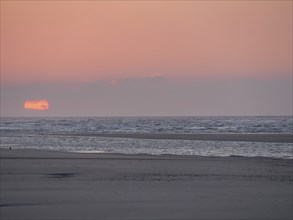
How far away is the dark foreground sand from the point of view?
10375mm

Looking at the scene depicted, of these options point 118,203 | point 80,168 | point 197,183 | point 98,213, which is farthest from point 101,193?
point 80,168

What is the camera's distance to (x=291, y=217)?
1021cm

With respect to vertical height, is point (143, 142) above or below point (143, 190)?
below

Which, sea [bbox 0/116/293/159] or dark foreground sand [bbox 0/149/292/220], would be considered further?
sea [bbox 0/116/293/159]

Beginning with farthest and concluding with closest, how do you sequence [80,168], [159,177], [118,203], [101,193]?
[80,168] < [159,177] < [101,193] < [118,203]

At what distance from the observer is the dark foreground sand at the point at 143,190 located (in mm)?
10375

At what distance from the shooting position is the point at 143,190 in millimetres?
13172

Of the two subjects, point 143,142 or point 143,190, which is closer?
point 143,190

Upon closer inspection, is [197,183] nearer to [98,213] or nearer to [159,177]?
[159,177]

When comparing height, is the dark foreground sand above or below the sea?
above

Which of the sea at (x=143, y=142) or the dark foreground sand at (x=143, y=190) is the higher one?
the dark foreground sand at (x=143, y=190)

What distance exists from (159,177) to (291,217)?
21.4 ft

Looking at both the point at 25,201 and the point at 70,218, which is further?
the point at 25,201

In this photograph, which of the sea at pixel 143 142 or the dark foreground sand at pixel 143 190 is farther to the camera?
→ the sea at pixel 143 142
